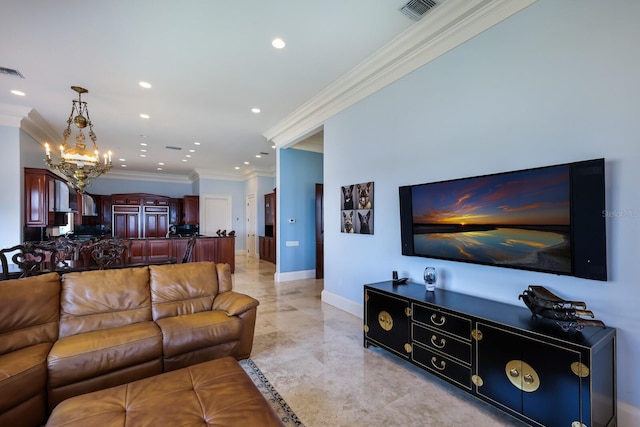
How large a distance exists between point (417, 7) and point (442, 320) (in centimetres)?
278

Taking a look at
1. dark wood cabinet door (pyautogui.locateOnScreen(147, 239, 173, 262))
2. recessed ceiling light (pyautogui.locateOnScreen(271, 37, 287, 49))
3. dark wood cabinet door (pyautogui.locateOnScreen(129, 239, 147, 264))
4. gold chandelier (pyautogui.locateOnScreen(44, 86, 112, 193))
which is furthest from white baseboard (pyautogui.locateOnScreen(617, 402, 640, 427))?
dark wood cabinet door (pyautogui.locateOnScreen(129, 239, 147, 264))

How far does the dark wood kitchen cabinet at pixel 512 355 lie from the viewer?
1655 mm

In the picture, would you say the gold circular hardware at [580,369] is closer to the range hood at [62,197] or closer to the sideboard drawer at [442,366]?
the sideboard drawer at [442,366]

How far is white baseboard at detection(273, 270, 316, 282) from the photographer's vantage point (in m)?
6.35

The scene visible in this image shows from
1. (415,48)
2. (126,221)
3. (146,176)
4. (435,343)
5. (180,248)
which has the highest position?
(415,48)

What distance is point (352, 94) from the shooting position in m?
4.12

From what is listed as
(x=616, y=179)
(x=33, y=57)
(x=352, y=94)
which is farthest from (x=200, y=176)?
(x=616, y=179)

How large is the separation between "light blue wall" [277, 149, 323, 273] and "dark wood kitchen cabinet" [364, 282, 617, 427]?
395cm

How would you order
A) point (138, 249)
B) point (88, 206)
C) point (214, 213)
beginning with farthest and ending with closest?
point (214, 213) < point (88, 206) < point (138, 249)

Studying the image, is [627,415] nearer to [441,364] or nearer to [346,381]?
[441,364]

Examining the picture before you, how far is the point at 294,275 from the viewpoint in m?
6.51

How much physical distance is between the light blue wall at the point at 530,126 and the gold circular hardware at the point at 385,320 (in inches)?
25.9

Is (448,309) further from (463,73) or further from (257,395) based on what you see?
(463,73)

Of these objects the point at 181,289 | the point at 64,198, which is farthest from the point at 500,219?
the point at 64,198
